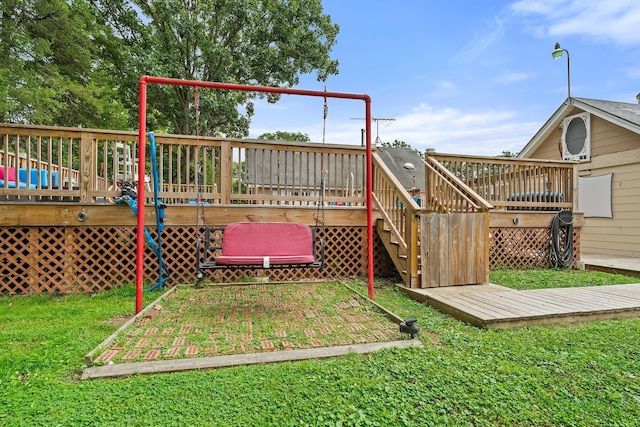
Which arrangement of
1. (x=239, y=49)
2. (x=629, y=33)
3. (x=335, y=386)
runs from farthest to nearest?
(x=239, y=49) < (x=629, y=33) < (x=335, y=386)

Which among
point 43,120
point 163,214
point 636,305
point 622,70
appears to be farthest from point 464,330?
point 622,70

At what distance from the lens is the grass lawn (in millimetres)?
1655

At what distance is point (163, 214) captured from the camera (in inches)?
171

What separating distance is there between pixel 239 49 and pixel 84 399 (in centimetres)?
1419

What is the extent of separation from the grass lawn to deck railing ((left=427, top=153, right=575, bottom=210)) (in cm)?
372

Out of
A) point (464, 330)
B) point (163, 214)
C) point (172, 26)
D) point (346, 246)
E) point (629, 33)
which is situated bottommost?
point (464, 330)

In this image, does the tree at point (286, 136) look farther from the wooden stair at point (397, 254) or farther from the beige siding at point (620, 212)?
the wooden stair at point (397, 254)

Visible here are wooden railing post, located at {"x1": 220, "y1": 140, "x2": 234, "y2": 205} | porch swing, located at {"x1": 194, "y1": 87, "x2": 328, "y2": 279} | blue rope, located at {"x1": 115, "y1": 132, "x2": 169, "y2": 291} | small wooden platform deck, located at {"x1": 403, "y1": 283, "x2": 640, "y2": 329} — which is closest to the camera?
small wooden platform deck, located at {"x1": 403, "y1": 283, "x2": 640, "y2": 329}

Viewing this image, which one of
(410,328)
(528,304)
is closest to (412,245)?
(528,304)

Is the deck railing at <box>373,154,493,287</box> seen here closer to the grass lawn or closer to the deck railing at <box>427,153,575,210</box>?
the deck railing at <box>427,153,575,210</box>

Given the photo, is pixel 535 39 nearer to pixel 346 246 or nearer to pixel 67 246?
pixel 346 246

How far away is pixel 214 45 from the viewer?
41.0 feet

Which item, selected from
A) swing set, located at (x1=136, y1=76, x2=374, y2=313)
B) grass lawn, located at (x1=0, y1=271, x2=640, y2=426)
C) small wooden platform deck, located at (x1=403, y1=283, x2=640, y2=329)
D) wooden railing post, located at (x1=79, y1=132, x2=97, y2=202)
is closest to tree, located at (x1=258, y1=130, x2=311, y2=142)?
wooden railing post, located at (x1=79, y1=132, x2=97, y2=202)

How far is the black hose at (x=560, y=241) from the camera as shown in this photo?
20.0 feet
